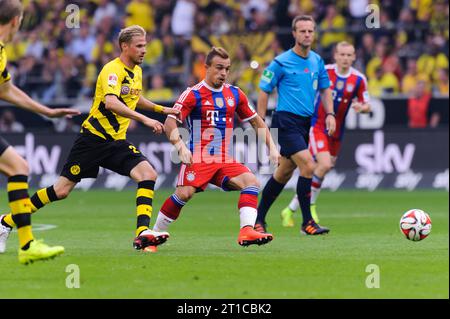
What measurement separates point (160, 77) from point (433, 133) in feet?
20.8

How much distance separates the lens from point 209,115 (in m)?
10.7

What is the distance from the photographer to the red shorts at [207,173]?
10.6 metres

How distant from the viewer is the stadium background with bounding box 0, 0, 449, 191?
67.8ft

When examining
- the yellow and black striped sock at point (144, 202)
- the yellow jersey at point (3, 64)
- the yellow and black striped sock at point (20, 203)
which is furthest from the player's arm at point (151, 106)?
the yellow and black striped sock at point (20, 203)

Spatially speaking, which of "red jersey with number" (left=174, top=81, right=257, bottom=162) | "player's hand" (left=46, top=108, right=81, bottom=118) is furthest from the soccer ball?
"player's hand" (left=46, top=108, right=81, bottom=118)

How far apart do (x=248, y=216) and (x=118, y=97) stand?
1712 mm

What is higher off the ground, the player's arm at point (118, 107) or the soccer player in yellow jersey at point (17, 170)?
the player's arm at point (118, 107)

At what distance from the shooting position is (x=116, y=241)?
11.6 meters

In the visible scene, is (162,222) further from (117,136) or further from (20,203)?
(20,203)

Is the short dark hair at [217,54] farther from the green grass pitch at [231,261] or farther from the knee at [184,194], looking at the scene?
the green grass pitch at [231,261]

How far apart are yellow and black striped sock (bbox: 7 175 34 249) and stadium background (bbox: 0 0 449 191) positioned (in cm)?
1207

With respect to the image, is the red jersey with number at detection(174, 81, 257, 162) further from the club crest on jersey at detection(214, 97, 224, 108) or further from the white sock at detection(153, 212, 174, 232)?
the white sock at detection(153, 212, 174, 232)

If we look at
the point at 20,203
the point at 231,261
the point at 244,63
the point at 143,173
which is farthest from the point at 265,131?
the point at 244,63
